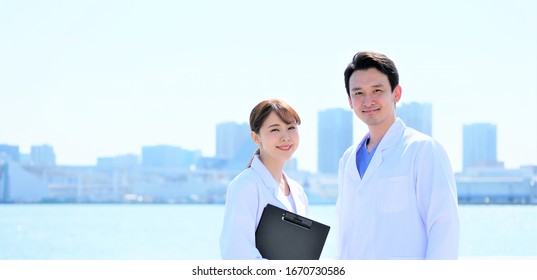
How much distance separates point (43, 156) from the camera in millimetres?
41500

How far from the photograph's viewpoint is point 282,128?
7.40 ft

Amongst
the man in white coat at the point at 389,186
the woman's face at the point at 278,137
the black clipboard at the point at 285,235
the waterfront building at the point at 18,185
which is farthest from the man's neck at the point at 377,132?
the waterfront building at the point at 18,185

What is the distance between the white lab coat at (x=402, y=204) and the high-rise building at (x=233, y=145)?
1390 inches

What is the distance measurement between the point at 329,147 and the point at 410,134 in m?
31.2

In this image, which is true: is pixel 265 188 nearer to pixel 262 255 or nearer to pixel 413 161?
pixel 262 255

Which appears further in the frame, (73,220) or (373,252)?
(73,220)

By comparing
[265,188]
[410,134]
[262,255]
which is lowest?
[262,255]

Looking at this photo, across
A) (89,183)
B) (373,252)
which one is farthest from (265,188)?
(89,183)

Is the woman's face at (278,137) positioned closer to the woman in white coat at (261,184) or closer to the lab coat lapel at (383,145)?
the woman in white coat at (261,184)

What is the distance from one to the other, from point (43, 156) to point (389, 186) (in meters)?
41.8

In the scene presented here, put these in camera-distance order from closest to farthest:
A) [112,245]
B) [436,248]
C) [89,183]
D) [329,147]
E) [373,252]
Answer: [436,248], [373,252], [112,245], [329,147], [89,183]

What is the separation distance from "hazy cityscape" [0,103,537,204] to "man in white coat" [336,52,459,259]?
30.6m

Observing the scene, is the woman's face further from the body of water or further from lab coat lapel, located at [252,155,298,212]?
the body of water

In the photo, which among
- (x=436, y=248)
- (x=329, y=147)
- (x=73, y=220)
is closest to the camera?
(x=436, y=248)
